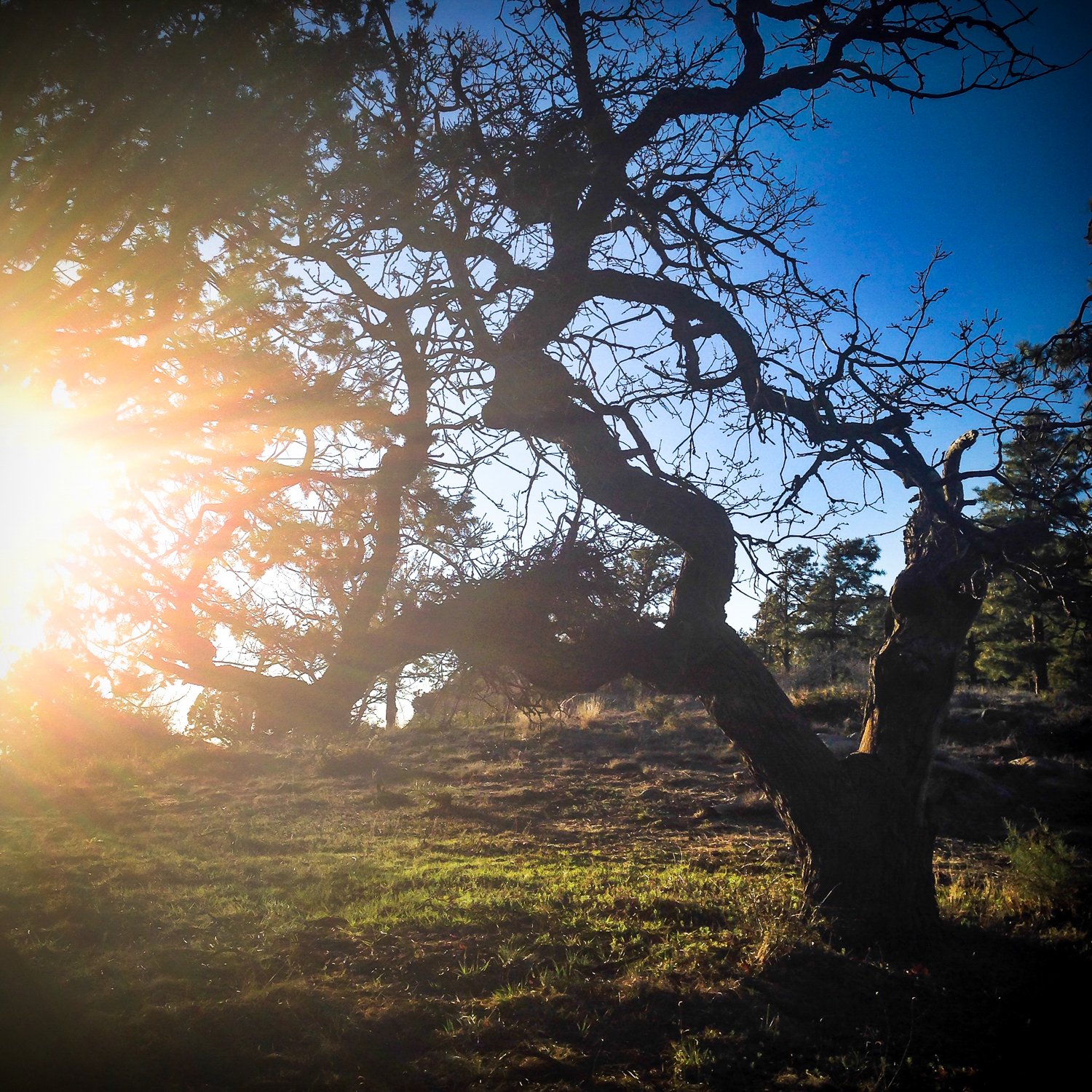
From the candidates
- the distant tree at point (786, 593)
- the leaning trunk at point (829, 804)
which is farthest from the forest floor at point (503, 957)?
the distant tree at point (786, 593)

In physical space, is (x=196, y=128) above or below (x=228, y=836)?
above

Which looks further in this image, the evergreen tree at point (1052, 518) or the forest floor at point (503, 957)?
the evergreen tree at point (1052, 518)

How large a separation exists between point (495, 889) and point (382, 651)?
3.32 m

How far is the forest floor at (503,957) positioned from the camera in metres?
3.59

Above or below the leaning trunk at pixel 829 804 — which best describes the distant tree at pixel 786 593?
above

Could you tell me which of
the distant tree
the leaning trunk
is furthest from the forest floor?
the distant tree

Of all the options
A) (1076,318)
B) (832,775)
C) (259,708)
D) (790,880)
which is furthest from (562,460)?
(790,880)

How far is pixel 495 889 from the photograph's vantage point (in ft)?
22.3

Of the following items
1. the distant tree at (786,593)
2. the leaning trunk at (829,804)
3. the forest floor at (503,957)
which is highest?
the distant tree at (786,593)

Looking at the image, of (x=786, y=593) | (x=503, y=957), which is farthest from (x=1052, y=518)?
(x=503, y=957)

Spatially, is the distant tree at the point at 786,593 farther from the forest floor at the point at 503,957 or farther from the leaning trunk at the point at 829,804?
the forest floor at the point at 503,957

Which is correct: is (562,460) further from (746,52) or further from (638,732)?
(638,732)

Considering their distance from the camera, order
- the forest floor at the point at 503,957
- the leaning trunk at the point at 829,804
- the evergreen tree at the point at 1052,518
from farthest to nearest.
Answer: the leaning trunk at the point at 829,804 < the evergreen tree at the point at 1052,518 < the forest floor at the point at 503,957

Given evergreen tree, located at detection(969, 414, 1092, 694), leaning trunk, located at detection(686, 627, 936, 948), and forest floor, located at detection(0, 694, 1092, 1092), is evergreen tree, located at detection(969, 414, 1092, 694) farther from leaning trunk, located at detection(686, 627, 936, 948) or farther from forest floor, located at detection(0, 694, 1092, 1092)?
forest floor, located at detection(0, 694, 1092, 1092)
